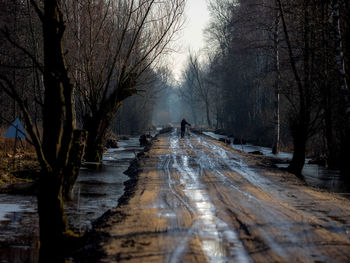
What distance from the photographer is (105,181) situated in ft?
53.6

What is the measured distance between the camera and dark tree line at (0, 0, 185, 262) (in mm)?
6914

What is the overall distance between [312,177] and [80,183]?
9798 mm

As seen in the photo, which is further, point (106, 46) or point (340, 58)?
point (106, 46)

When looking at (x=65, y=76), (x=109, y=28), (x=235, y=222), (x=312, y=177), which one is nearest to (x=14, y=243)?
(x=65, y=76)

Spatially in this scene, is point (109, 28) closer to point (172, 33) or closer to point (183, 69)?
point (172, 33)

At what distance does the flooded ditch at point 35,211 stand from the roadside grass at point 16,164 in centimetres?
198

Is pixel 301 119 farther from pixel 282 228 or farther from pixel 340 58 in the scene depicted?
pixel 282 228

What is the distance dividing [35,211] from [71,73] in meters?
11.9

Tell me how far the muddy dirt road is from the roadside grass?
4.62m

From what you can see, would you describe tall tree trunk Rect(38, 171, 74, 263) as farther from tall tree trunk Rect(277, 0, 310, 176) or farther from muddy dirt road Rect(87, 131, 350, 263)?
tall tree trunk Rect(277, 0, 310, 176)

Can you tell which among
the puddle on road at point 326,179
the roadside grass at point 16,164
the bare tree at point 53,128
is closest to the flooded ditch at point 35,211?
the bare tree at point 53,128

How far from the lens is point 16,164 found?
17062 millimetres

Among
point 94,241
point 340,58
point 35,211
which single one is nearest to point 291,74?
point 340,58

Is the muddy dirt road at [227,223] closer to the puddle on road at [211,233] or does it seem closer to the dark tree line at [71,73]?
the puddle on road at [211,233]
